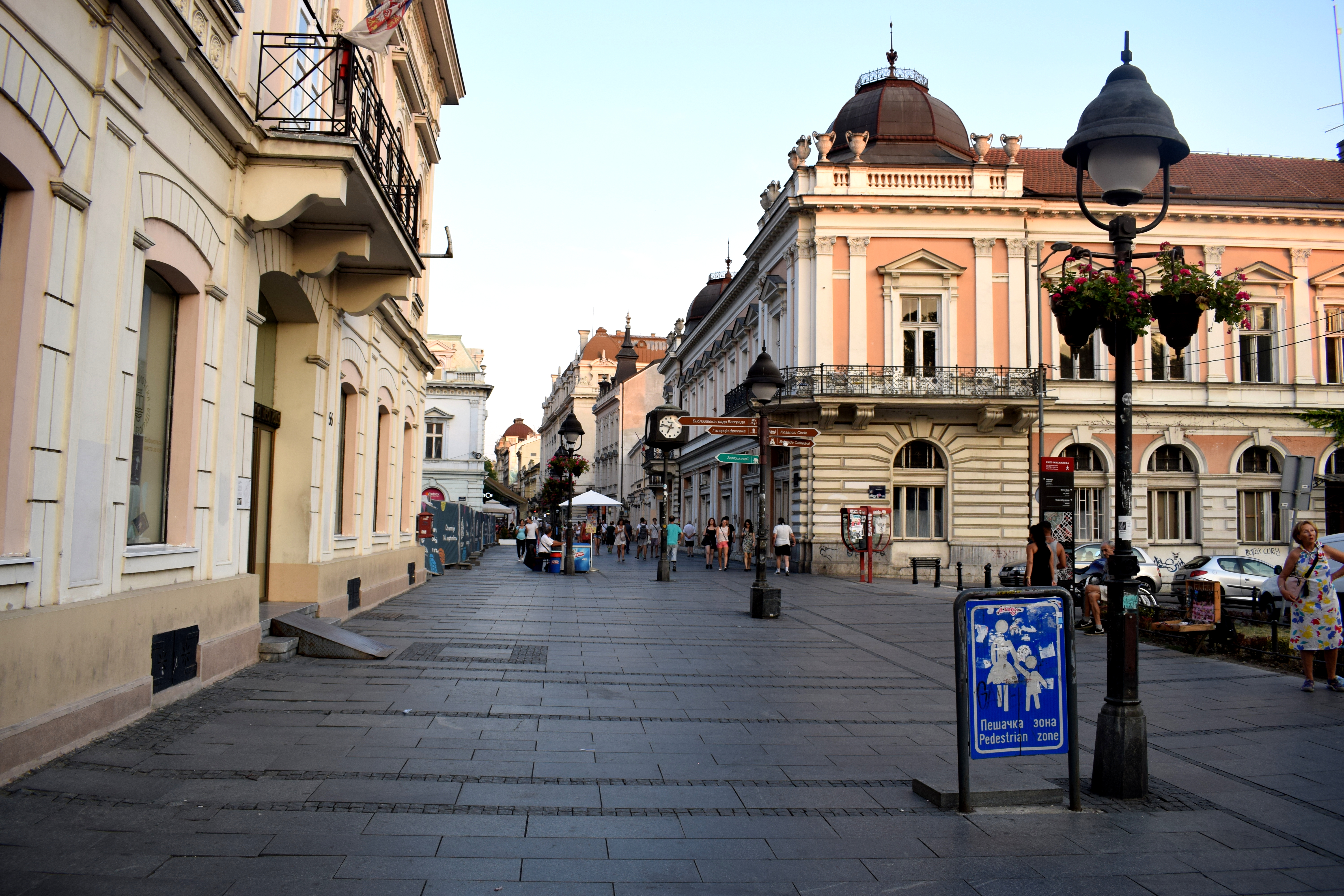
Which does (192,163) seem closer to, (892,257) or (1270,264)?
(892,257)

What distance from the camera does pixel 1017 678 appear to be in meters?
5.63

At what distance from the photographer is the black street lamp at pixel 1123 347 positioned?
236 inches

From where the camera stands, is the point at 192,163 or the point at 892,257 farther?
the point at 892,257

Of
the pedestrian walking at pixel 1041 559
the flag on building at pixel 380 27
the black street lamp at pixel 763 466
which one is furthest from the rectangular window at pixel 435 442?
the flag on building at pixel 380 27

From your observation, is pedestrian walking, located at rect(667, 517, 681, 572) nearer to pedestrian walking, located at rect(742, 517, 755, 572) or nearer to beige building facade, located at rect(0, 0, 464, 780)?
pedestrian walking, located at rect(742, 517, 755, 572)

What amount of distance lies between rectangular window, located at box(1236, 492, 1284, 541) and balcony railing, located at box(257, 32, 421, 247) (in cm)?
2945

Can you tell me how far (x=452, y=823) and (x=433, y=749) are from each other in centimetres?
157

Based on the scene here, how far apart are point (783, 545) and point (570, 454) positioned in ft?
24.6

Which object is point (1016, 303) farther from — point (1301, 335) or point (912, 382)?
point (1301, 335)

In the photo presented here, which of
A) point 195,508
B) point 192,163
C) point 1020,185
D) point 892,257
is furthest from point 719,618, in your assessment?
point 1020,185

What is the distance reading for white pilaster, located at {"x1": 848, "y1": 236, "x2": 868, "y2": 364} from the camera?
31.7 meters

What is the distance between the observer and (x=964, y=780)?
5539 mm

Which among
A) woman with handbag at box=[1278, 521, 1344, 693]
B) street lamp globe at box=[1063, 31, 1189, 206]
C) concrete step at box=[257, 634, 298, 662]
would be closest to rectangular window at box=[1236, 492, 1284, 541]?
woman with handbag at box=[1278, 521, 1344, 693]

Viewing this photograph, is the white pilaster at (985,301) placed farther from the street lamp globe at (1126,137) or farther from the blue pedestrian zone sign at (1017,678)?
the blue pedestrian zone sign at (1017,678)
